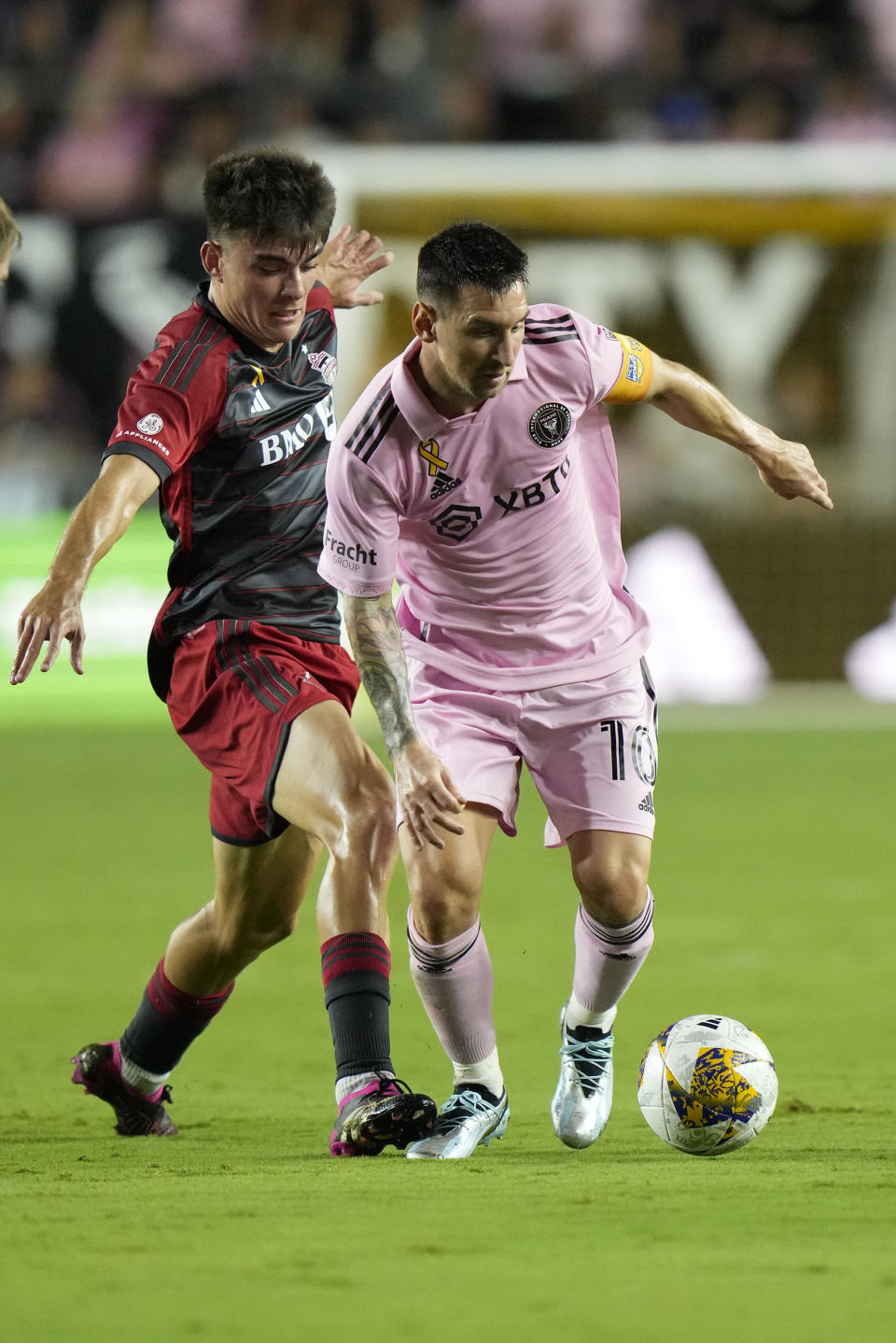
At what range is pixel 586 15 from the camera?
1619cm

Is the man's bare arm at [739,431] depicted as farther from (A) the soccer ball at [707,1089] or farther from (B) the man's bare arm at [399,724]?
(A) the soccer ball at [707,1089]

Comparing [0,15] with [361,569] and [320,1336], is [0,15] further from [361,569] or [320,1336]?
[320,1336]

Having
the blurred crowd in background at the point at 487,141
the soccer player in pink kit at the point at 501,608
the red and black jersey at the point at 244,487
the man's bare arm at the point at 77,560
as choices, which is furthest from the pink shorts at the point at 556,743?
the blurred crowd in background at the point at 487,141

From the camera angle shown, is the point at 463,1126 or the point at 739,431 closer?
the point at 463,1126

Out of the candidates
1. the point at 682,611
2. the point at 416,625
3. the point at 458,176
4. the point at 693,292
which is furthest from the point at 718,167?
the point at 416,625

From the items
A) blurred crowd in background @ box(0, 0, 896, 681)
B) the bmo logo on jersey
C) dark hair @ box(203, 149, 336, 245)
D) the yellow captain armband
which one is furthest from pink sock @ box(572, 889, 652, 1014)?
blurred crowd in background @ box(0, 0, 896, 681)

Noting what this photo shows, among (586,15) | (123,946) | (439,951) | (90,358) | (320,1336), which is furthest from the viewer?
(586,15)

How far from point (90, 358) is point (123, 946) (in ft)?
25.3

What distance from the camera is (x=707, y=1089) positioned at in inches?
168

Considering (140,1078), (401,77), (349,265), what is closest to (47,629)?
(140,1078)

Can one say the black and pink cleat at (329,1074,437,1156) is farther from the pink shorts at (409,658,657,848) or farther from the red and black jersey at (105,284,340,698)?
the red and black jersey at (105,284,340,698)

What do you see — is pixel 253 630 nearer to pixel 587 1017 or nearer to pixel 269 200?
pixel 269 200

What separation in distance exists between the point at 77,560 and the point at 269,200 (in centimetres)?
97

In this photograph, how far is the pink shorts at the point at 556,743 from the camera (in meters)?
4.70
